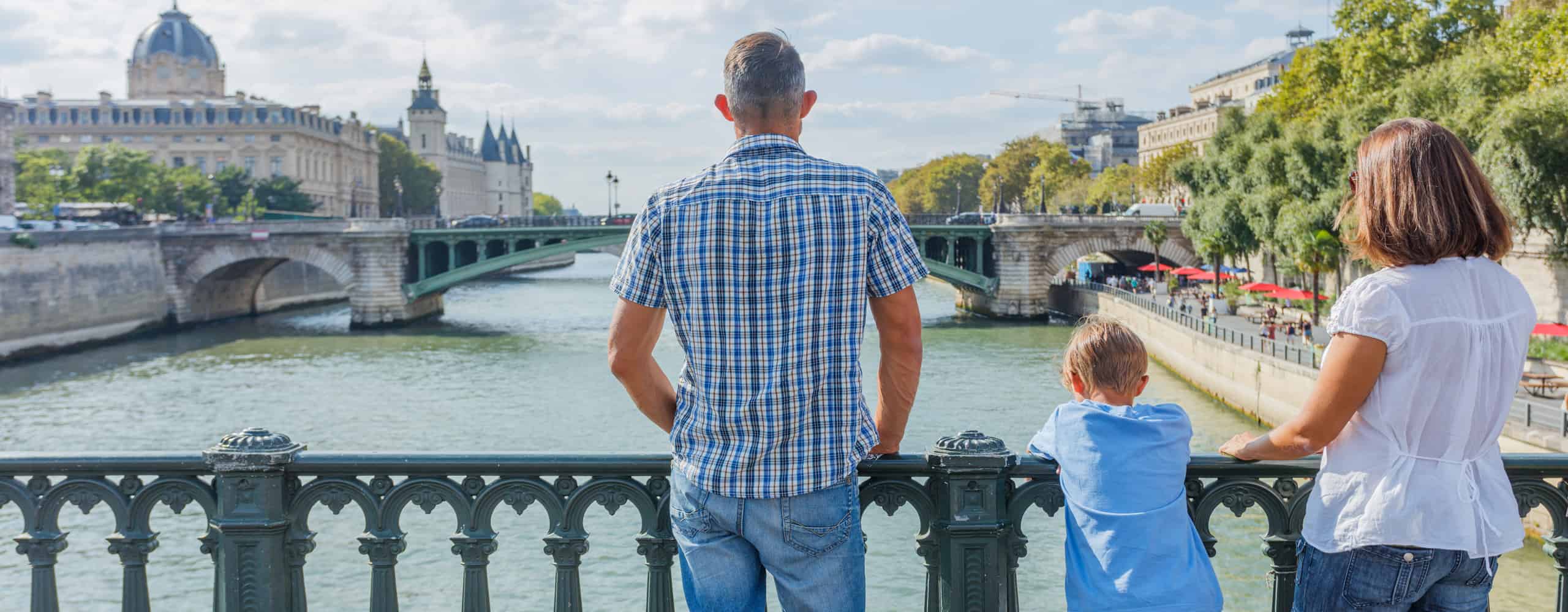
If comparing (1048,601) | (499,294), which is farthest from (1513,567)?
(499,294)

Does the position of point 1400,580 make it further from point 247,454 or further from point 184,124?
point 184,124

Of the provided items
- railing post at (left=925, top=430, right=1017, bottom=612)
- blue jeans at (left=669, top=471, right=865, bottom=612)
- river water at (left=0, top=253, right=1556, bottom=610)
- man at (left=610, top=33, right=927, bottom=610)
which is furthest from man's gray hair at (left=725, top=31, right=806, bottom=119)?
river water at (left=0, top=253, right=1556, bottom=610)

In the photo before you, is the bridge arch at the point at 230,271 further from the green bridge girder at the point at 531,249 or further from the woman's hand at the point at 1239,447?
the woman's hand at the point at 1239,447

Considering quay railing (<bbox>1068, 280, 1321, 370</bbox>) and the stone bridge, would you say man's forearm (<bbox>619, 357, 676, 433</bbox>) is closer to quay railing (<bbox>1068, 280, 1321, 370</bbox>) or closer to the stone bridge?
quay railing (<bbox>1068, 280, 1321, 370</bbox>)

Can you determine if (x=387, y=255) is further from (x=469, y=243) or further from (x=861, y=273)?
(x=861, y=273)

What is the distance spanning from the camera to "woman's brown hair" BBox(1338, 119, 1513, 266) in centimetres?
297

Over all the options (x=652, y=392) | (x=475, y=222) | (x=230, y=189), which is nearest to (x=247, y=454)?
(x=652, y=392)

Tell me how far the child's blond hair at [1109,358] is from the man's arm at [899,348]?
0.43 metres

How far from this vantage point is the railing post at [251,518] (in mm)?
3867

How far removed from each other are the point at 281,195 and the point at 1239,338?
6855 centimetres

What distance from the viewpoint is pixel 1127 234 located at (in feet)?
174

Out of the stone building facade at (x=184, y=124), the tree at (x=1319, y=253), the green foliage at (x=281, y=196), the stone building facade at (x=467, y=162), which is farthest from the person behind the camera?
the stone building facade at (x=467, y=162)

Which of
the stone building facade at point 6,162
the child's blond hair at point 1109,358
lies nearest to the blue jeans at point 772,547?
the child's blond hair at point 1109,358

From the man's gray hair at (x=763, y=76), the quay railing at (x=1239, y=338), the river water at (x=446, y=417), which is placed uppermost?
the man's gray hair at (x=763, y=76)
